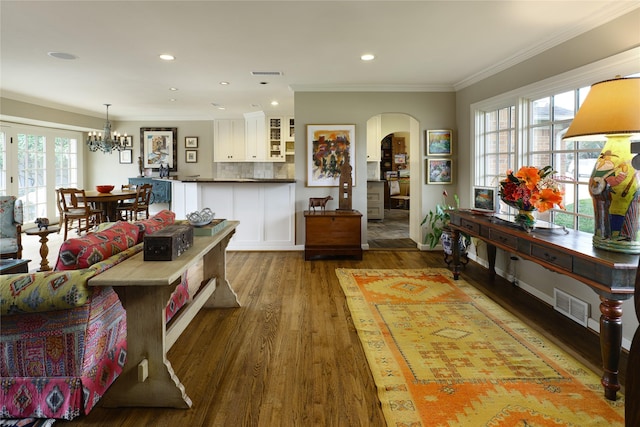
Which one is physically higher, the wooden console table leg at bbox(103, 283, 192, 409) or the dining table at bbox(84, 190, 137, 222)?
the dining table at bbox(84, 190, 137, 222)

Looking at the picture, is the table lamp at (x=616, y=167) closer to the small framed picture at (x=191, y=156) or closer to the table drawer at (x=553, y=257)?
the table drawer at (x=553, y=257)

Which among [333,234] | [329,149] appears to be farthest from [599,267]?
[329,149]

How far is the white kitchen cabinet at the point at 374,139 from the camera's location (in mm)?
8242

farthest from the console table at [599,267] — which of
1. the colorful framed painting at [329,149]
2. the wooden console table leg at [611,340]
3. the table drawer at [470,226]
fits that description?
the colorful framed painting at [329,149]

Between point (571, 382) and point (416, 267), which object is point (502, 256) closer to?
point (416, 267)

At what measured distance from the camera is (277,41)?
366 centimetres

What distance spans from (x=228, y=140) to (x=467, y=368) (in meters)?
7.52

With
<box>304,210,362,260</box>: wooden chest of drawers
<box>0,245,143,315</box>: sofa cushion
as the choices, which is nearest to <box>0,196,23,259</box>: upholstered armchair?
<box>0,245,143,315</box>: sofa cushion

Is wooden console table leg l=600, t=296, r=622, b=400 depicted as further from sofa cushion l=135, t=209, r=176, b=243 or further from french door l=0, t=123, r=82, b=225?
french door l=0, t=123, r=82, b=225

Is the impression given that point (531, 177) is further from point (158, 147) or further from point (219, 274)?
point (158, 147)

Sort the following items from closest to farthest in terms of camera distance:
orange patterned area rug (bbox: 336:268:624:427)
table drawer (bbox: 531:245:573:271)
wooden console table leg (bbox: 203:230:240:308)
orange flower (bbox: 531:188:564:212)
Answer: orange patterned area rug (bbox: 336:268:624:427) < table drawer (bbox: 531:245:573:271) < orange flower (bbox: 531:188:564:212) < wooden console table leg (bbox: 203:230:240:308)

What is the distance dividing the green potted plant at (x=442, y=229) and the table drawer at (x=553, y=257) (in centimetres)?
174

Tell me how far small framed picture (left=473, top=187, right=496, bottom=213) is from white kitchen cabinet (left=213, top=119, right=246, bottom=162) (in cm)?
592

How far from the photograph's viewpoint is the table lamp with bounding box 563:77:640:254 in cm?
208
